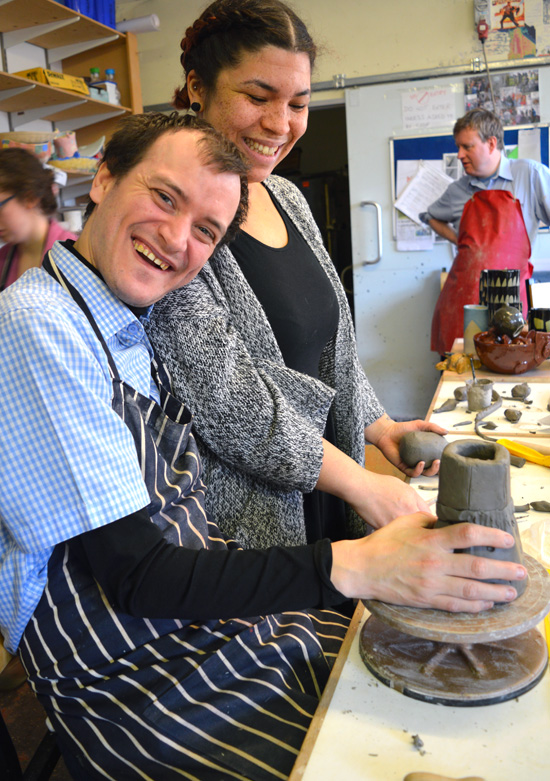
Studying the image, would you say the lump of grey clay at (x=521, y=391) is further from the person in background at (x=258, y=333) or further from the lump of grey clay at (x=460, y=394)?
the person in background at (x=258, y=333)

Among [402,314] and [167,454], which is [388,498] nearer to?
[167,454]

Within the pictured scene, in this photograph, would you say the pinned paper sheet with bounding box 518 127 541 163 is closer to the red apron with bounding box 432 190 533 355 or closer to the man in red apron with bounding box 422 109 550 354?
the man in red apron with bounding box 422 109 550 354

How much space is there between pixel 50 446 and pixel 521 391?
5.11ft

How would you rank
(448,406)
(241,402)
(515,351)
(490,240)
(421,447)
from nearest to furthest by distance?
(241,402)
(421,447)
(448,406)
(515,351)
(490,240)

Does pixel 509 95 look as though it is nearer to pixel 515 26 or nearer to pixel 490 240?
pixel 515 26

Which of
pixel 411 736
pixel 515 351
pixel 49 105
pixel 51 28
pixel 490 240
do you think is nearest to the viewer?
pixel 411 736

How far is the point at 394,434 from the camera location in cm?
167

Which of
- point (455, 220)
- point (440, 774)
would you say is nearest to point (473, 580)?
point (440, 774)

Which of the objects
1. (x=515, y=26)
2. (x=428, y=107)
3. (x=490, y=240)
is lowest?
(x=490, y=240)

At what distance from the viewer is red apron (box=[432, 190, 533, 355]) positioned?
3680 millimetres

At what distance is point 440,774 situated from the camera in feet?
2.18

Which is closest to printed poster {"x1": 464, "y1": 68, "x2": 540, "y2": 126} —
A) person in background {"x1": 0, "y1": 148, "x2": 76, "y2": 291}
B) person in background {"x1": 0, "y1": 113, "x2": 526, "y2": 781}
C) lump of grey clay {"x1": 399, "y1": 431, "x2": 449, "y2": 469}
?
person in background {"x1": 0, "y1": 148, "x2": 76, "y2": 291}

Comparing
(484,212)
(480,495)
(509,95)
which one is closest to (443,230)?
(484,212)

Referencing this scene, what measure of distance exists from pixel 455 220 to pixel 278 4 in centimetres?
328
